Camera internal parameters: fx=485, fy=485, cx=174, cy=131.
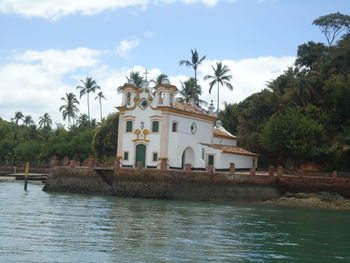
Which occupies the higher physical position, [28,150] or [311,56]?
[311,56]

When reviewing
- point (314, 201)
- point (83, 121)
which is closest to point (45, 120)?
point (83, 121)

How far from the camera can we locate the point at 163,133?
4316cm

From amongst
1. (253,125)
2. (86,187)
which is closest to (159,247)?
(86,187)

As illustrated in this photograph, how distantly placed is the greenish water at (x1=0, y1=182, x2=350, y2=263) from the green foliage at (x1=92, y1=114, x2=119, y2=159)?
31893 mm

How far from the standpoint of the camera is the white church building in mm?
43344

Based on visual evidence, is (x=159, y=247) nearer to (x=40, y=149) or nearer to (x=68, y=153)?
(x=68, y=153)

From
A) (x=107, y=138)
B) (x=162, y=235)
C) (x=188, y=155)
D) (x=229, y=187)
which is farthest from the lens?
(x=107, y=138)

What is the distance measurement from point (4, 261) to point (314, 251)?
10.8 m

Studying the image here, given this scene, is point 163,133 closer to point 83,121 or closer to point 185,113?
point 185,113

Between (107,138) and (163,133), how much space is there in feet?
70.8

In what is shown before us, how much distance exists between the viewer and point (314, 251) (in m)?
17.8

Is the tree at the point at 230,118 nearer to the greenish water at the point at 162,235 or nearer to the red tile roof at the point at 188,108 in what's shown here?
the red tile roof at the point at 188,108

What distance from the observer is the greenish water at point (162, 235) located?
16031 mm

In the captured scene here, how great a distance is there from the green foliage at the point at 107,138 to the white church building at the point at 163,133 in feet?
57.5
